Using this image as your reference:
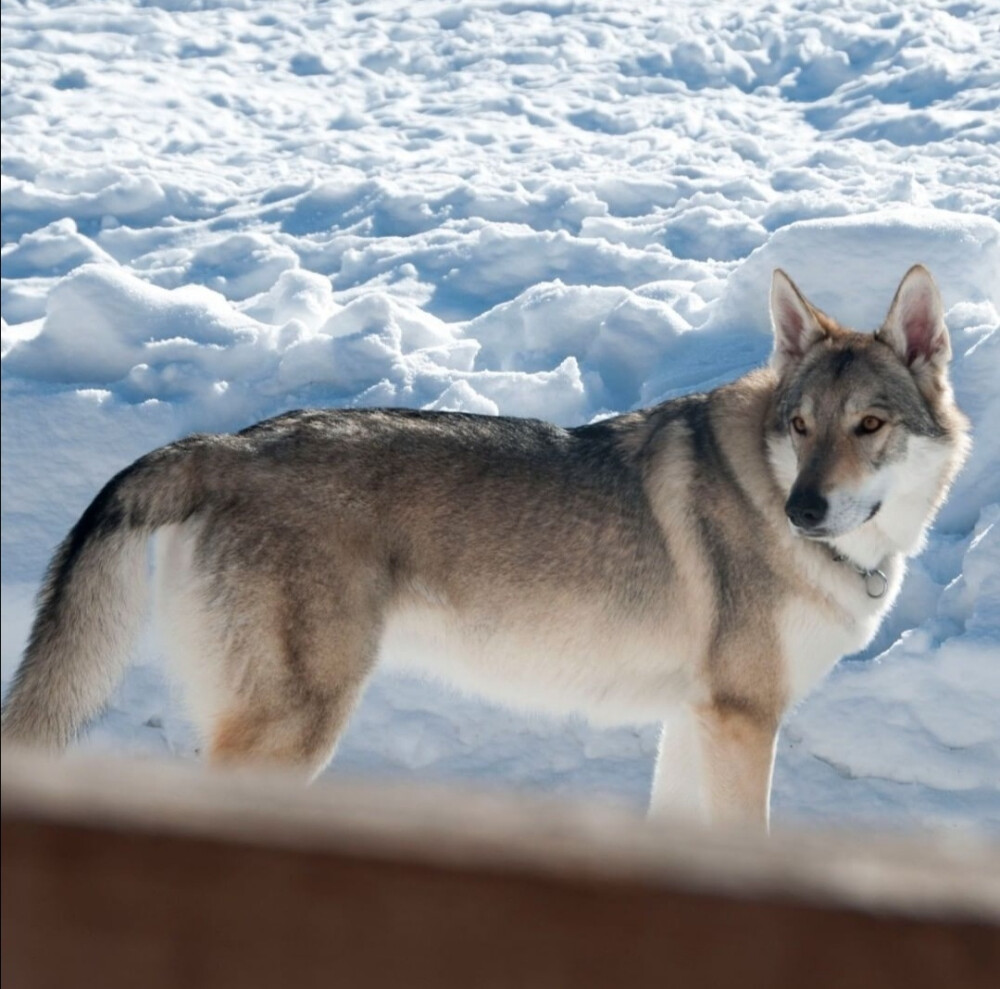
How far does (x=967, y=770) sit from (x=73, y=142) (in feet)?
32.9

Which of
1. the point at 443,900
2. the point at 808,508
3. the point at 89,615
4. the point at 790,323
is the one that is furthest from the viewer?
the point at 790,323

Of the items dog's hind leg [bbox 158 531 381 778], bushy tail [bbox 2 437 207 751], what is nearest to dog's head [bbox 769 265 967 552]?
dog's hind leg [bbox 158 531 381 778]

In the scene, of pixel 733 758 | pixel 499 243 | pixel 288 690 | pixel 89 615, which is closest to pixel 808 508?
pixel 733 758

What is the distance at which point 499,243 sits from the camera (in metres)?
10.1

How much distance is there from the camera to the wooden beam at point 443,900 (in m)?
0.33

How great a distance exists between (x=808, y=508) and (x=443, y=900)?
152 inches

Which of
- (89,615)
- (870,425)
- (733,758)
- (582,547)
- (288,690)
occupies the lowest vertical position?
(733,758)

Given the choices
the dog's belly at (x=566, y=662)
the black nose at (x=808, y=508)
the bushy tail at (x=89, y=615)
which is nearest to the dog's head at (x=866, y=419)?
the black nose at (x=808, y=508)

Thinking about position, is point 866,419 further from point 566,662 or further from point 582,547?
point 566,662

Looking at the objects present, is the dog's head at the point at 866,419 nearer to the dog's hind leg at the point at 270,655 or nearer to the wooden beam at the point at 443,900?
the dog's hind leg at the point at 270,655

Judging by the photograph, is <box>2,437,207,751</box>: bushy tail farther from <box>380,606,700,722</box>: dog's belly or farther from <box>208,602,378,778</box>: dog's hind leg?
<box>380,606,700,722</box>: dog's belly

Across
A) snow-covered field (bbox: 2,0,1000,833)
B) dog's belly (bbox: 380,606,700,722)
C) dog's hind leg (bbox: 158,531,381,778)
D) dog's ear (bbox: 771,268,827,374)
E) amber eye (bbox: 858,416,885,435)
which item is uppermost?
dog's ear (bbox: 771,268,827,374)

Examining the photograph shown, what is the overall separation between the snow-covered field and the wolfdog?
74 centimetres

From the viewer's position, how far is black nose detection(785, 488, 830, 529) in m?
4.10
